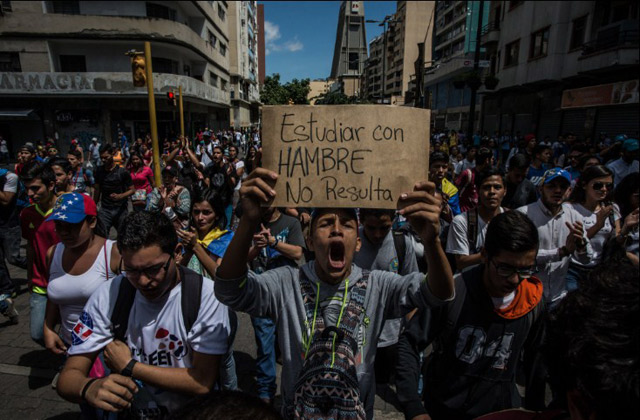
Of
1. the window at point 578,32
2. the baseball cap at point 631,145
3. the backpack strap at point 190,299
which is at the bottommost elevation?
the backpack strap at point 190,299

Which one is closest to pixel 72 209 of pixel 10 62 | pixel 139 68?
pixel 139 68

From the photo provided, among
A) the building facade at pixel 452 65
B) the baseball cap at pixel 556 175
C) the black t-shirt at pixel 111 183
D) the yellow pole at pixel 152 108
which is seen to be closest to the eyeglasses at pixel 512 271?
the baseball cap at pixel 556 175

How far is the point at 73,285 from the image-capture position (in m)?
2.46

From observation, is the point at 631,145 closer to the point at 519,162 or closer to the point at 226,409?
the point at 519,162

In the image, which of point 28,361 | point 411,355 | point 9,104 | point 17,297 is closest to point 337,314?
point 411,355

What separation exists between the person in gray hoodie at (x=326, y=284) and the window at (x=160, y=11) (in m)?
29.9

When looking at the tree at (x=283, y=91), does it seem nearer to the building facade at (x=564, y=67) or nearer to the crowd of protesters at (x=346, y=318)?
the building facade at (x=564, y=67)

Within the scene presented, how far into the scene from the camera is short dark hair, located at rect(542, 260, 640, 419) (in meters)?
0.72

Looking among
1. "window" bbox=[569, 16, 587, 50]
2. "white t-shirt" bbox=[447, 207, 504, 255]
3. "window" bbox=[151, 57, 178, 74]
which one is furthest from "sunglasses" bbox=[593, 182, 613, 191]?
"window" bbox=[151, 57, 178, 74]

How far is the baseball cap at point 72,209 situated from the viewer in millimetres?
2439

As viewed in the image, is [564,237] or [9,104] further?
[9,104]

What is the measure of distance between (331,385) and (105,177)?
621cm

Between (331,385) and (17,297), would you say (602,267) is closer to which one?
(331,385)

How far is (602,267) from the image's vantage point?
899mm
